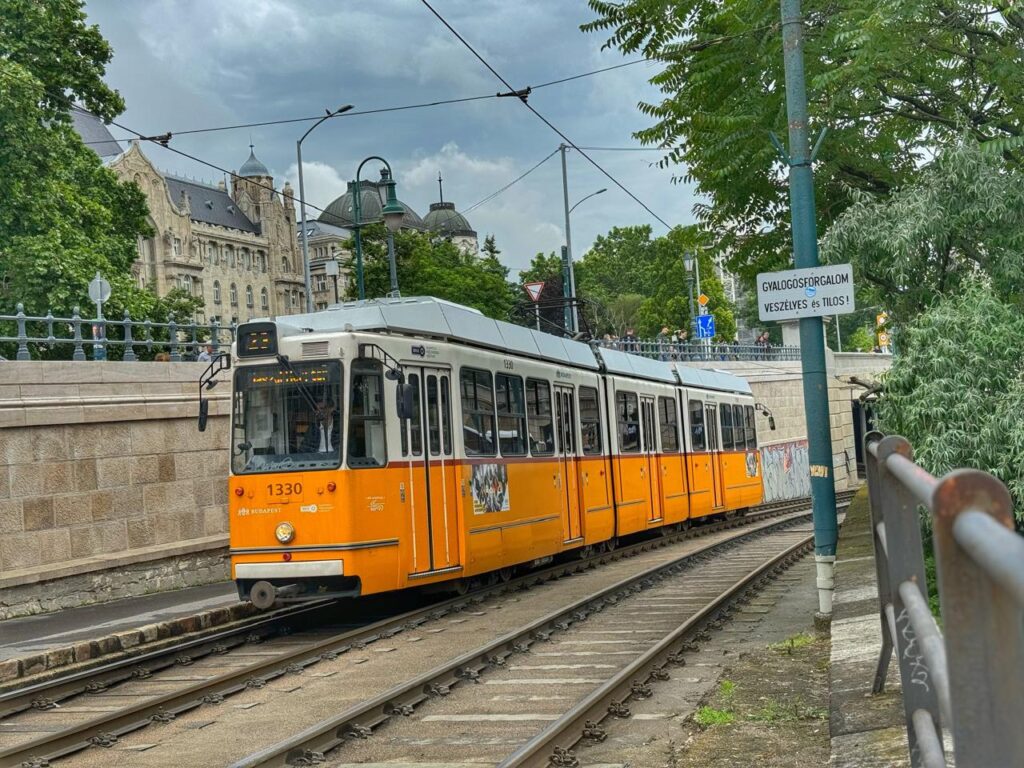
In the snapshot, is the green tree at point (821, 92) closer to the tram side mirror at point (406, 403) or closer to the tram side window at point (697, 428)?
the tram side mirror at point (406, 403)

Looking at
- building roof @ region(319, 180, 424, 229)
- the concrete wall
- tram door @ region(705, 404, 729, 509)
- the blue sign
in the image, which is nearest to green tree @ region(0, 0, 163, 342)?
the concrete wall

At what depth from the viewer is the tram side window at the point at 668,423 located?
23969mm

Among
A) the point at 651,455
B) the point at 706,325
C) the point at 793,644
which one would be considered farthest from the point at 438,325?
the point at 706,325

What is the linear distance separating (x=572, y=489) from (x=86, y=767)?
11.5 m

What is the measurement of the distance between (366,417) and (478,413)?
93.2 inches

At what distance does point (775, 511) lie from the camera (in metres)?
37.1

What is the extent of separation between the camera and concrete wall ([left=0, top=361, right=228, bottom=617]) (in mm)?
14883

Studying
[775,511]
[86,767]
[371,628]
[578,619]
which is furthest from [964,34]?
[775,511]

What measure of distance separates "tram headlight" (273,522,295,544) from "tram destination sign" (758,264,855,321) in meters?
4.93

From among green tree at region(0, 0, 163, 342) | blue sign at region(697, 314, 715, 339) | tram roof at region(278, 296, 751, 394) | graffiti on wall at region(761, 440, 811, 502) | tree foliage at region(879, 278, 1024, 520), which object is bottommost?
graffiti on wall at region(761, 440, 811, 502)

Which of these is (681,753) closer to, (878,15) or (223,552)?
(878,15)

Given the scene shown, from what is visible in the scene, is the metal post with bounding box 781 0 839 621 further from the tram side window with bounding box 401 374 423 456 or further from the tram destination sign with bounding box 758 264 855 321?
the tram side window with bounding box 401 374 423 456

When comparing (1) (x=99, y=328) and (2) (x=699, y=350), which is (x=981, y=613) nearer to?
(1) (x=99, y=328)

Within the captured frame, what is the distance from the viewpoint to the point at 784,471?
49062mm
